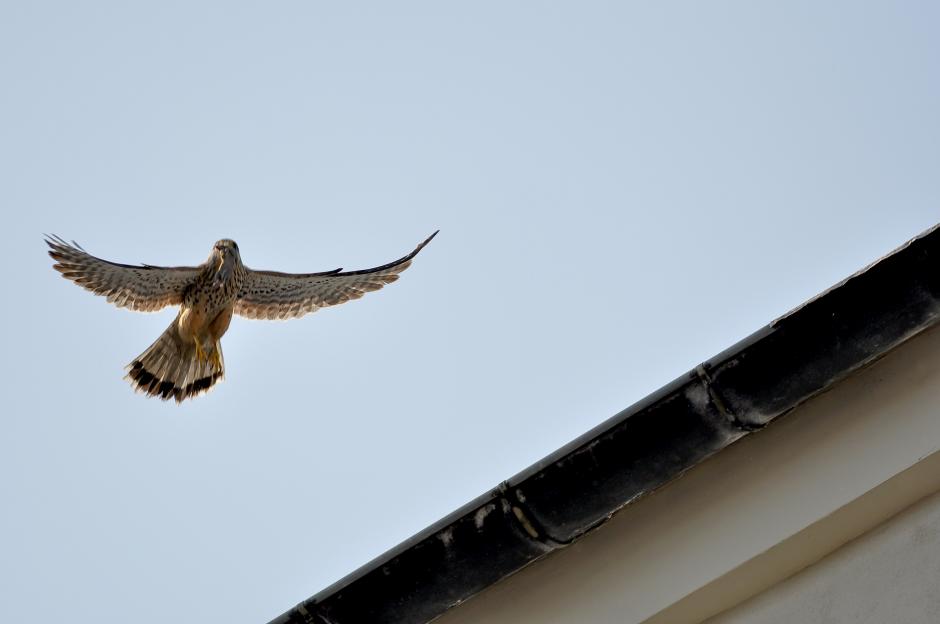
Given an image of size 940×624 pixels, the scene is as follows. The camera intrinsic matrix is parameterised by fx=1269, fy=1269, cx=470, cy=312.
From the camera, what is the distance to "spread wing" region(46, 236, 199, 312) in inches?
382

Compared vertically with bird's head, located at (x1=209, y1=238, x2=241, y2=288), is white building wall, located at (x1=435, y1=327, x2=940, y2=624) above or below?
below

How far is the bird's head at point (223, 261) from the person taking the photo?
10297 millimetres

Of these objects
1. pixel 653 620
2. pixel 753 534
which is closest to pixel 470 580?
pixel 653 620

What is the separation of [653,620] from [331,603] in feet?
2.73

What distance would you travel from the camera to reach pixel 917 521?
2953 mm

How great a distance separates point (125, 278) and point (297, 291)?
1.53m

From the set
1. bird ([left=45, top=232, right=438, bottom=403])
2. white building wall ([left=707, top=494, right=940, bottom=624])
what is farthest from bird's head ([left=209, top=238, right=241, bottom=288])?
white building wall ([left=707, top=494, right=940, bottom=624])

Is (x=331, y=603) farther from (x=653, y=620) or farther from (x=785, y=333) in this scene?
(x=785, y=333)

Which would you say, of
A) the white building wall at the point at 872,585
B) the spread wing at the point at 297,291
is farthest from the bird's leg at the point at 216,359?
the white building wall at the point at 872,585

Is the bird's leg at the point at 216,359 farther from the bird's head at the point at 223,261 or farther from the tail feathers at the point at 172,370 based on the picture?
the bird's head at the point at 223,261

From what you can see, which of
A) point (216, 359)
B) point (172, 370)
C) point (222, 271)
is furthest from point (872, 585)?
point (172, 370)

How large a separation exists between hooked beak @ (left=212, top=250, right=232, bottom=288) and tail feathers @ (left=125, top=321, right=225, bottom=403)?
21.2 inches

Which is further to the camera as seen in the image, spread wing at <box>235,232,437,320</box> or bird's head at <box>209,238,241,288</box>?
spread wing at <box>235,232,437,320</box>

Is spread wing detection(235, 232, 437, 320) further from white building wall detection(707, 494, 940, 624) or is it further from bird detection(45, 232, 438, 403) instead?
white building wall detection(707, 494, 940, 624)
